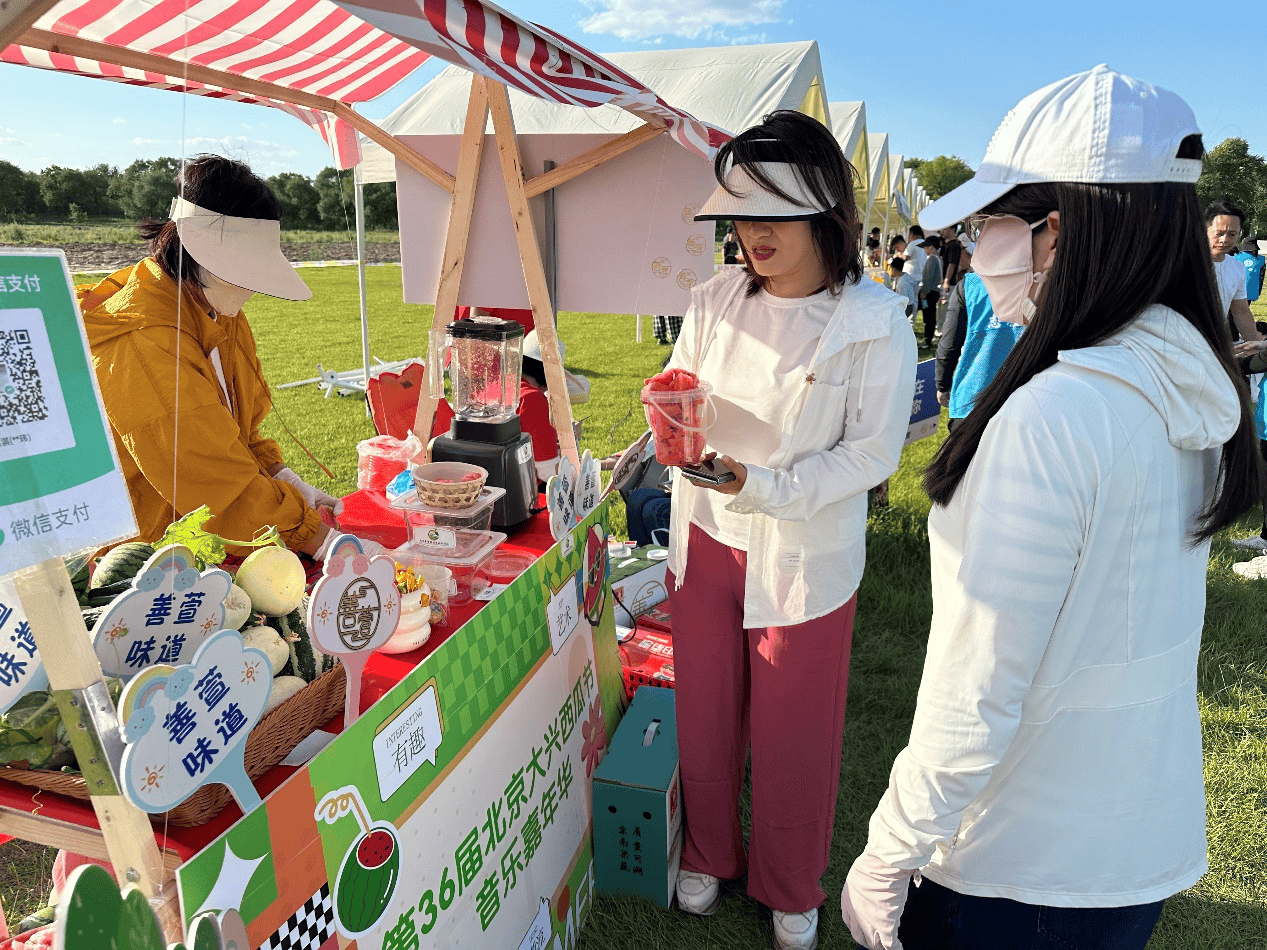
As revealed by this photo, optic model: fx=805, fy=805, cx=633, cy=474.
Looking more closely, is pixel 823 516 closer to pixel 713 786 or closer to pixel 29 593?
pixel 713 786

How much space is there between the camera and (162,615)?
46.5 inches

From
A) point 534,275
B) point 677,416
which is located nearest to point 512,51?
point 677,416

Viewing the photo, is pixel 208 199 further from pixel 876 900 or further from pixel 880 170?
pixel 880 170

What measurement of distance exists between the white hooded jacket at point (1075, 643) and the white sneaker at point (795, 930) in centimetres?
120

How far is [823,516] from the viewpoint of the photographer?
2016mm

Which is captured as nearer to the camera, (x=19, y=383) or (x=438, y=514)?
(x=19, y=383)

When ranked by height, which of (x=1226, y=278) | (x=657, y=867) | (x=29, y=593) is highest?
(x=1226, y=278)

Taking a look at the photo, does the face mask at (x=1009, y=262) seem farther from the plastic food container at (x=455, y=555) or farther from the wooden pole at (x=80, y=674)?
the plastic food container at (x=455, y=555)

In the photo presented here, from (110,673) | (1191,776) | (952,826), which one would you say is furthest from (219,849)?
(1191,776)

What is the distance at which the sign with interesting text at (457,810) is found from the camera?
122 centimetres

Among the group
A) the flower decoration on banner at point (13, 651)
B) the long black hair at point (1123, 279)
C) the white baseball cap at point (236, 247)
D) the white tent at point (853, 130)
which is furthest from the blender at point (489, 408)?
the white tent at point (853, 130)

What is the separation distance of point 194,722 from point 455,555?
1.05 meters

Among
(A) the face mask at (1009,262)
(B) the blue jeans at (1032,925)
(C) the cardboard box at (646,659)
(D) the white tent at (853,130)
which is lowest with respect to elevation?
(C) the cardboard box at (646,659)

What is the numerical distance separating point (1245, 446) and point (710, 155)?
2255mm
